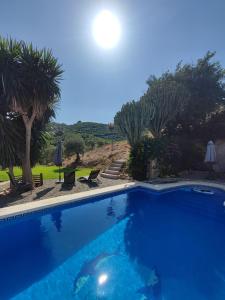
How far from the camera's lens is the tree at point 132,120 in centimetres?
1469

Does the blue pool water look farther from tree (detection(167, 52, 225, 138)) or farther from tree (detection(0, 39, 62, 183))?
tree (detection(167, 52, 225, 138))

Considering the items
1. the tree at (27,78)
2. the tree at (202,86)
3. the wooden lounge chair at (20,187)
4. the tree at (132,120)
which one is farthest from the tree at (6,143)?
the tree at (202,86)

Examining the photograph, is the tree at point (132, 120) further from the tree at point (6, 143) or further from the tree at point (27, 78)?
the tree at point (6, 143)

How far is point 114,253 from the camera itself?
5477mm

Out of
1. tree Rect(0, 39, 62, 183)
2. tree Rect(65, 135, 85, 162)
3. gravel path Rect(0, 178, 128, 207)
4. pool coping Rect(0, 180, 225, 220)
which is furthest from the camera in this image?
tree Rect(65, 135, 85, 162)

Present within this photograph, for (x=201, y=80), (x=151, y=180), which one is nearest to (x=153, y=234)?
(x=151, y=180)

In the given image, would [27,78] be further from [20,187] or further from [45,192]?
[45,192]

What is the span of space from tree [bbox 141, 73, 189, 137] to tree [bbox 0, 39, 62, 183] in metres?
7.44

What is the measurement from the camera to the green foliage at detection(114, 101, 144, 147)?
48.2 feet

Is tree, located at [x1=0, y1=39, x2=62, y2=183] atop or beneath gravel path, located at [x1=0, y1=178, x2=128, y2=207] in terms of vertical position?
atop

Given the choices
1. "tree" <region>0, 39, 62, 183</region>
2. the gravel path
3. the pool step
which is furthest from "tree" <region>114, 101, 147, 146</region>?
"tree" <region>0, 39, 62, 183</region>

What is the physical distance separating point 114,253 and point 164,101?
42.2 ft

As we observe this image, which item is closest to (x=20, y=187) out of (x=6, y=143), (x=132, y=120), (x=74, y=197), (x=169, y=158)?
(x=6, y=143)

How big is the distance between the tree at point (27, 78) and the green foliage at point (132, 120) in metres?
5.68
